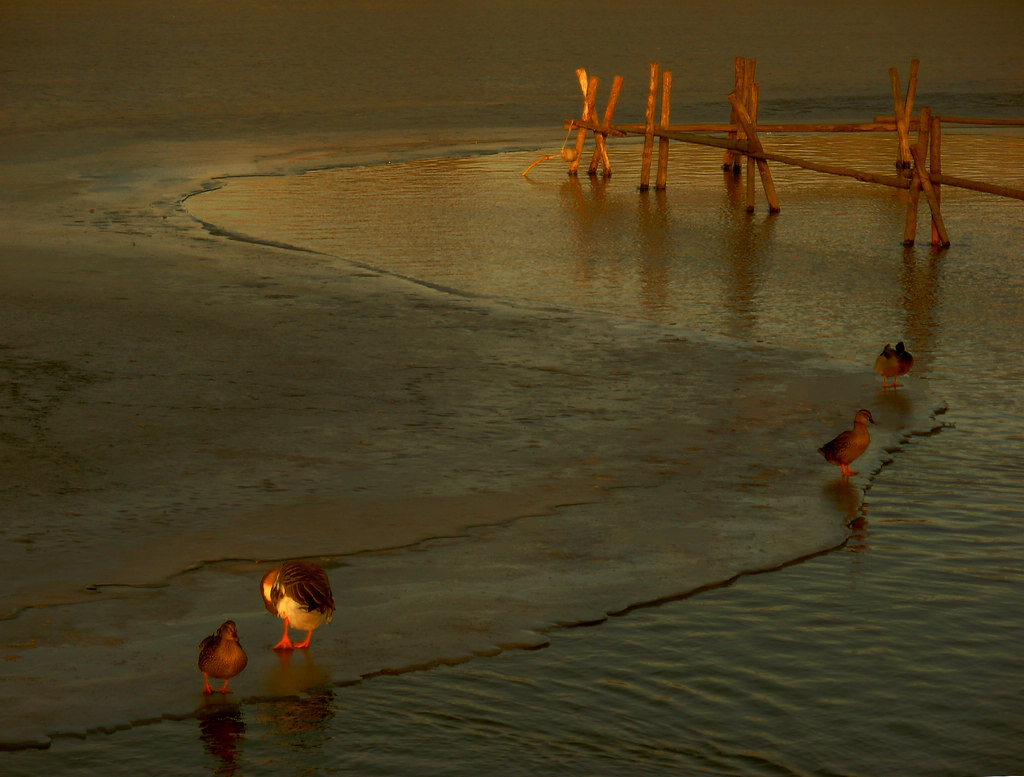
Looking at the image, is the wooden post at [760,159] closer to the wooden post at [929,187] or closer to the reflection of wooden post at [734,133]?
the reflection of wooden post at [734,133]

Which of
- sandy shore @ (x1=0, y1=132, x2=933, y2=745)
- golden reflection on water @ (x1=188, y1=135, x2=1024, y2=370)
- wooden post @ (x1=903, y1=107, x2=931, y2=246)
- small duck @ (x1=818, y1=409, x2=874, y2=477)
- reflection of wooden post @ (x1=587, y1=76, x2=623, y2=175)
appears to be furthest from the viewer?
reflection of wooden post @ (x1=587, y1=76, x2=623, y2=175)

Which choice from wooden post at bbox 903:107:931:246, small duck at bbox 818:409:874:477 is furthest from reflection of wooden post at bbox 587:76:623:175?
small duck at bbox 818:409:874:477

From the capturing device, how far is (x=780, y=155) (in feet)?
62.1

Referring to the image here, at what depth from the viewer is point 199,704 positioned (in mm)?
5574

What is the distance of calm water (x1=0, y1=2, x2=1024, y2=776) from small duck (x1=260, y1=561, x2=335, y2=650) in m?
0.33

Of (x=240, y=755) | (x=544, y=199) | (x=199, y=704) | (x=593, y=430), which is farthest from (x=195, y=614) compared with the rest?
(x=544, y=199)

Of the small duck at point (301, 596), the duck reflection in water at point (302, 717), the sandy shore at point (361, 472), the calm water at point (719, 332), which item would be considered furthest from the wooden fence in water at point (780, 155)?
the duck reflection in water at point (302, 717)

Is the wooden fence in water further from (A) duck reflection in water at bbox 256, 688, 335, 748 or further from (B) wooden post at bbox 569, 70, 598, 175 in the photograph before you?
(A) duck reflection in water at bbox 256, 688, 335, 748

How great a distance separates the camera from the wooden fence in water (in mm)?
16062

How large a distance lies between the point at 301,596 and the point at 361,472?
8.25 ft

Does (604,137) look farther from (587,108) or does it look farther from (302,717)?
(302,717)

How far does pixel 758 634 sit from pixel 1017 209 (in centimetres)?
1474

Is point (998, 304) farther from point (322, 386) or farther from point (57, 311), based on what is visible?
point (57, 311)

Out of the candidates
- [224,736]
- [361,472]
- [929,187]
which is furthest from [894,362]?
[929,187]
